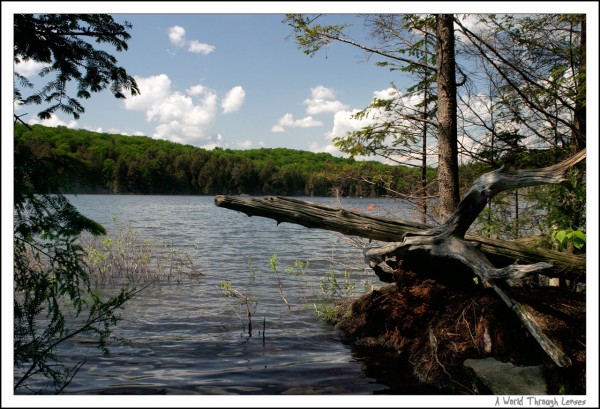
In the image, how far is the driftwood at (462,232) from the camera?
5344 mm

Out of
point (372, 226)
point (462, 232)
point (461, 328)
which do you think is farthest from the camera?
point (372, 226)

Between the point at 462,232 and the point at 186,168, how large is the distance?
38811 millimetres

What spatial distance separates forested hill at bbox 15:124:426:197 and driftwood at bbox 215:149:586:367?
2129 millimetres

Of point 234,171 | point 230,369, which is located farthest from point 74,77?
point 234,171

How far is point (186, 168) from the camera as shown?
42594mm

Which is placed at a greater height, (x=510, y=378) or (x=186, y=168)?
(x=186, y=168)

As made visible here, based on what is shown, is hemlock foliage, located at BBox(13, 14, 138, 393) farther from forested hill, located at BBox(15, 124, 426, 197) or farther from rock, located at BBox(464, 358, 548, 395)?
rock, located at BBox(464, 358, 548, 395)

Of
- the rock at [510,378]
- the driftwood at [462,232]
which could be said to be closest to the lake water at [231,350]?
the rock at [510,378]

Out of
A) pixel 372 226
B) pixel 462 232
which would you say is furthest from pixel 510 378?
pixel 372 226

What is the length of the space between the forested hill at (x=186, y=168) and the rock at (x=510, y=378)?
4.60 m

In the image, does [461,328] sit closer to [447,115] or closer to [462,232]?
[462,232]

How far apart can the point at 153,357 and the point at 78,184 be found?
9.44 ft

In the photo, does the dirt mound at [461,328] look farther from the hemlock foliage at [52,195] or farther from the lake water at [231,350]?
the hemlock foliage at [52,195]

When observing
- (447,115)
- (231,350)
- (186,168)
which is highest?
(186,168)
